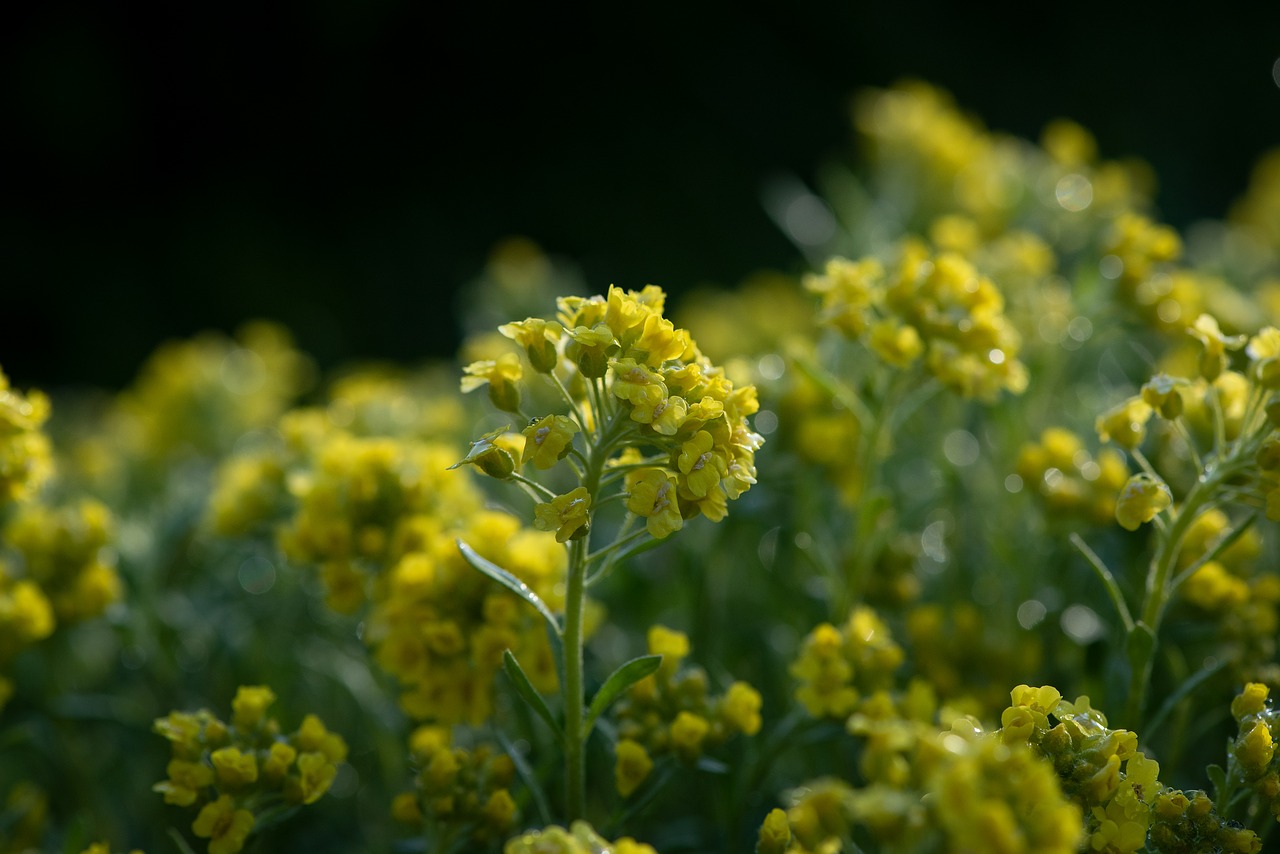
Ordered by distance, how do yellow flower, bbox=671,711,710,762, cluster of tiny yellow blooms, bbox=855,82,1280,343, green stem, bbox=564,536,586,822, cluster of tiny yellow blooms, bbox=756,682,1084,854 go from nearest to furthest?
cluster of tiny yellow blooms, bbox=756,682,1084,854 < green stem, bbox=564,536,586,822 < yellow flower, bbox=671,711,710,762 < cluster of tiny yellow blooms, bbox=855,82,1280,343

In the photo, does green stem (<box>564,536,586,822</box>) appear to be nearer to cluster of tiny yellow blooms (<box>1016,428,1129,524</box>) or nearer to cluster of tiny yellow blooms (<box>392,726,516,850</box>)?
cluster of tiny yellow blooms (<box>392,726,516,850</box>)

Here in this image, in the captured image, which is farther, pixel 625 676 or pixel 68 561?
pixel 68 561

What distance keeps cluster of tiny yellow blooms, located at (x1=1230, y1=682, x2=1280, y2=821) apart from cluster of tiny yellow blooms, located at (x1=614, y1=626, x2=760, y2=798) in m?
0.41

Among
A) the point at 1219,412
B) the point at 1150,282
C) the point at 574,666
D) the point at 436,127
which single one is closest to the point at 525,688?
the point at 574,666

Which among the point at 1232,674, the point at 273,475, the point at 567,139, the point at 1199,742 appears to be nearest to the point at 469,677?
the point at 273,475

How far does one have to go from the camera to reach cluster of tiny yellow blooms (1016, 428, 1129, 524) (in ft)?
4.25

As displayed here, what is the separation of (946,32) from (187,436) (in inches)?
122

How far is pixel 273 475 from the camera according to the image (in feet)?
4.96

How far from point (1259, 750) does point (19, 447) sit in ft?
3.83

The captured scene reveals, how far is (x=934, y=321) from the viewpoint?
3.97 ft

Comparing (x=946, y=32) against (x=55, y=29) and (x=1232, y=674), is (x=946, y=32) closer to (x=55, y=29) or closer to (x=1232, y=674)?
(x=55, y=29)

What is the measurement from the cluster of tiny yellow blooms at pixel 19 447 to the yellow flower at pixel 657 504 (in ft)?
2.10

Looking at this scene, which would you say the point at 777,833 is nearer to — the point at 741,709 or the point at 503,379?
the point at 741,709

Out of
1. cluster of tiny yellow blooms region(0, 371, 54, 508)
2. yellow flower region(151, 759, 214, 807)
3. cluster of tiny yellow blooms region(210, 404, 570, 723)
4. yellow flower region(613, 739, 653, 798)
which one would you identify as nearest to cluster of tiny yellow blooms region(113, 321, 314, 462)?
cluster of tiny yellow blooms region(210, 404, 570, 723)
